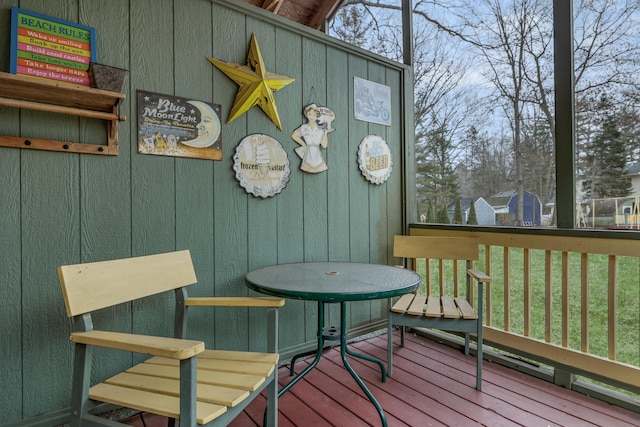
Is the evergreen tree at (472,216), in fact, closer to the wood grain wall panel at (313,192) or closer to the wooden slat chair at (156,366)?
the wood grain wall panel at (313,192)

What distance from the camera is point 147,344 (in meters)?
0.88

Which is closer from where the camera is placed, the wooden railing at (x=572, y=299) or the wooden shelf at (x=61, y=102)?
the wooden shelf at (x=61, y=102)

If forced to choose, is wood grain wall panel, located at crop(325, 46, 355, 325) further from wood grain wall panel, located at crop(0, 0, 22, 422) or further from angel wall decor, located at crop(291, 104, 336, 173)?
wood grain wall panel, located at crop(0, 0, 22, 422)

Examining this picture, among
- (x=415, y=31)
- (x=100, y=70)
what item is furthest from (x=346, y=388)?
(x=415, y=31)

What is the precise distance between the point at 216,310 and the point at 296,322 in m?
0.57

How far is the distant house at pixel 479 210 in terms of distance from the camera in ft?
7.59

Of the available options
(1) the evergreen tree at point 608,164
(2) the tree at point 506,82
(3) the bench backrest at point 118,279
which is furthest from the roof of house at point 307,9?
(3) the bench backrest at point 118,279

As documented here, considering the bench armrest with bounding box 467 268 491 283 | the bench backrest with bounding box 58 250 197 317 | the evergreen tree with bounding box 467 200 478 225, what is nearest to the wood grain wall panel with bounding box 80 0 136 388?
the bench backrest with bounding box 58 250 197 317

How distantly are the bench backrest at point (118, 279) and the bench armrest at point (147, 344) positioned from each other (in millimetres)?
111

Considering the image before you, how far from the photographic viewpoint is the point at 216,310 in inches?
74.1

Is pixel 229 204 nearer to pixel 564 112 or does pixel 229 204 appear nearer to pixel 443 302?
pixel 443 302

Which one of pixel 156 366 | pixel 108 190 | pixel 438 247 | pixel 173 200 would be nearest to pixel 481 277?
pixel 438 247

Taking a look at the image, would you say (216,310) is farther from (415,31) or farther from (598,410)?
(415,31)

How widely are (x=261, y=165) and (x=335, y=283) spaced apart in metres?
0.95
